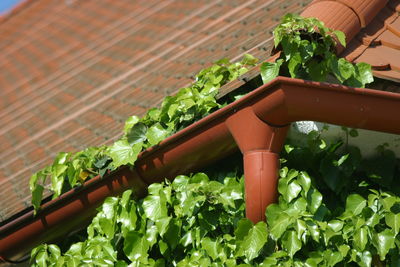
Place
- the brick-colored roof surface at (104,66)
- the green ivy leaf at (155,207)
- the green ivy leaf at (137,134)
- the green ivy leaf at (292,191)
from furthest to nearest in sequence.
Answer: the brick-colored roof surface at (104,66) < the green ivy leaf at (137,134) < the green ivy leaf at (155,207) < the green ivy leaf at (292,191)

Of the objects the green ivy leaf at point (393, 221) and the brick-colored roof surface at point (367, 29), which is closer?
the green ivy leaf at point (393, 221)

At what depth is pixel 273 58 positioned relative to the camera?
3.49m

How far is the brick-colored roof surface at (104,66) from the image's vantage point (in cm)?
459

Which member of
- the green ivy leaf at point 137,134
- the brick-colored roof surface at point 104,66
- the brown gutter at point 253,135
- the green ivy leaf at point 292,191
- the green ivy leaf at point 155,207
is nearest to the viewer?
the brown gutter at point 253,135

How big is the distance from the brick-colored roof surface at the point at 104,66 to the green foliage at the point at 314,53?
2.07ft

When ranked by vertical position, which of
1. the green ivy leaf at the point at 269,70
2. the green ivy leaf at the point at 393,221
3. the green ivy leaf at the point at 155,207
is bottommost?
the green ivy leaf at the point at 393,221

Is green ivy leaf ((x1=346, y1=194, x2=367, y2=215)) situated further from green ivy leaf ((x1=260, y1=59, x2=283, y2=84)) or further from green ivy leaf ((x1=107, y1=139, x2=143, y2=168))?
green ivy leaf ((x1=107, y1=139, x2=143, y2=168))

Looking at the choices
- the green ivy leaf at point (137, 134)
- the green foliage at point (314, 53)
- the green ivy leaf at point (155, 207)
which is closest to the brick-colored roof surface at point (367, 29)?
the green foliage at point (314, 53)

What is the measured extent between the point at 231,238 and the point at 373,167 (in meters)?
0.77

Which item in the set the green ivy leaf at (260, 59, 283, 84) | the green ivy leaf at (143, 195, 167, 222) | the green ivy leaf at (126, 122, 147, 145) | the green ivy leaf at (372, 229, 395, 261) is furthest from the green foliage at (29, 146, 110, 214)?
the green ivy leaf at (372, 229, 395, 261)

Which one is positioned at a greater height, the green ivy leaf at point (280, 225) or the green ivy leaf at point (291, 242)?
the green ivy leaf at point (280, 225)

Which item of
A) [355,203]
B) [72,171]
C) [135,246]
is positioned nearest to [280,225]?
[355,203]

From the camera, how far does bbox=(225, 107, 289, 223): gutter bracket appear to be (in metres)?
3.41

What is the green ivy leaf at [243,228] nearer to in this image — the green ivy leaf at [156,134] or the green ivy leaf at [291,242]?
the green ivy leaf at [291,242]
